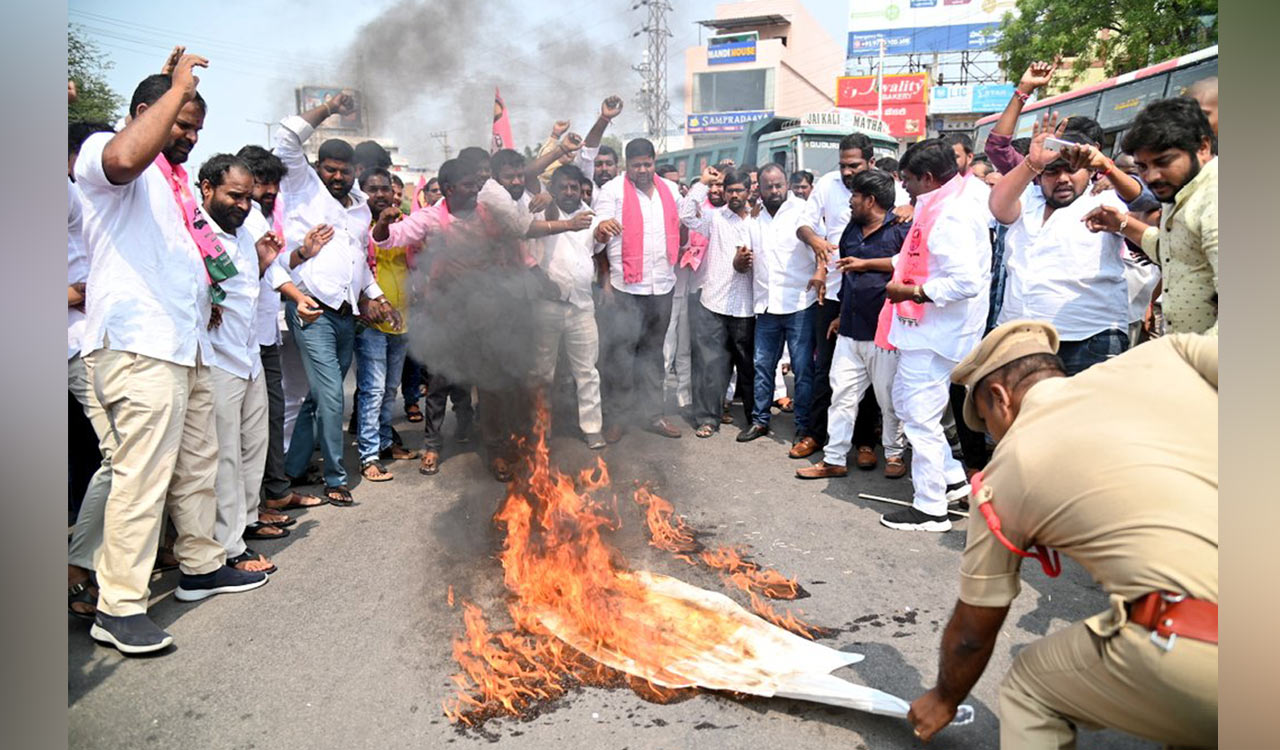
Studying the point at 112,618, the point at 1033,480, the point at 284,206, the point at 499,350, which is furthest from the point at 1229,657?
the point at 284,206

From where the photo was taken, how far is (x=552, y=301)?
20.2ft

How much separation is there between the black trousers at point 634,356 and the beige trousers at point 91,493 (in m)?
3.91

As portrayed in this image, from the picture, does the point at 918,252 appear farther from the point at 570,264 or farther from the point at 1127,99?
the point at 1127,99

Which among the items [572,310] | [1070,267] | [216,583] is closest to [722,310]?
[572,310]

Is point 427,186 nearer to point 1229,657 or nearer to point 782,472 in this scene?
point 782,472

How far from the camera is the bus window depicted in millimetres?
11141

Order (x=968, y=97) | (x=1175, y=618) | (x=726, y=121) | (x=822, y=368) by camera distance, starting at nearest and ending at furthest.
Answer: (x=1175, y=618)
(x=822, y=368)
(x=726, y=121)
(x=968, y=97)

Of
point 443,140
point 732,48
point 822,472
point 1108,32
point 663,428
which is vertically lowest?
point 822,472

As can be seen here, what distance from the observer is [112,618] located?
3.49 m

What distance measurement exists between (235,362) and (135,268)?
828 mm

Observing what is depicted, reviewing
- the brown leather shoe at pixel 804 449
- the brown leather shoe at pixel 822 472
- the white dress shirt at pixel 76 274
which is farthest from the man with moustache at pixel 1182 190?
the white dress shirt at pixel 76 274

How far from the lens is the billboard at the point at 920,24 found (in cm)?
4016

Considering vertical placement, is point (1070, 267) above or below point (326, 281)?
above

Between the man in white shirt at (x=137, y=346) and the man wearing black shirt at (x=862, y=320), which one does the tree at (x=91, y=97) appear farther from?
the man wearing black shirt at (x=862, y=320)
